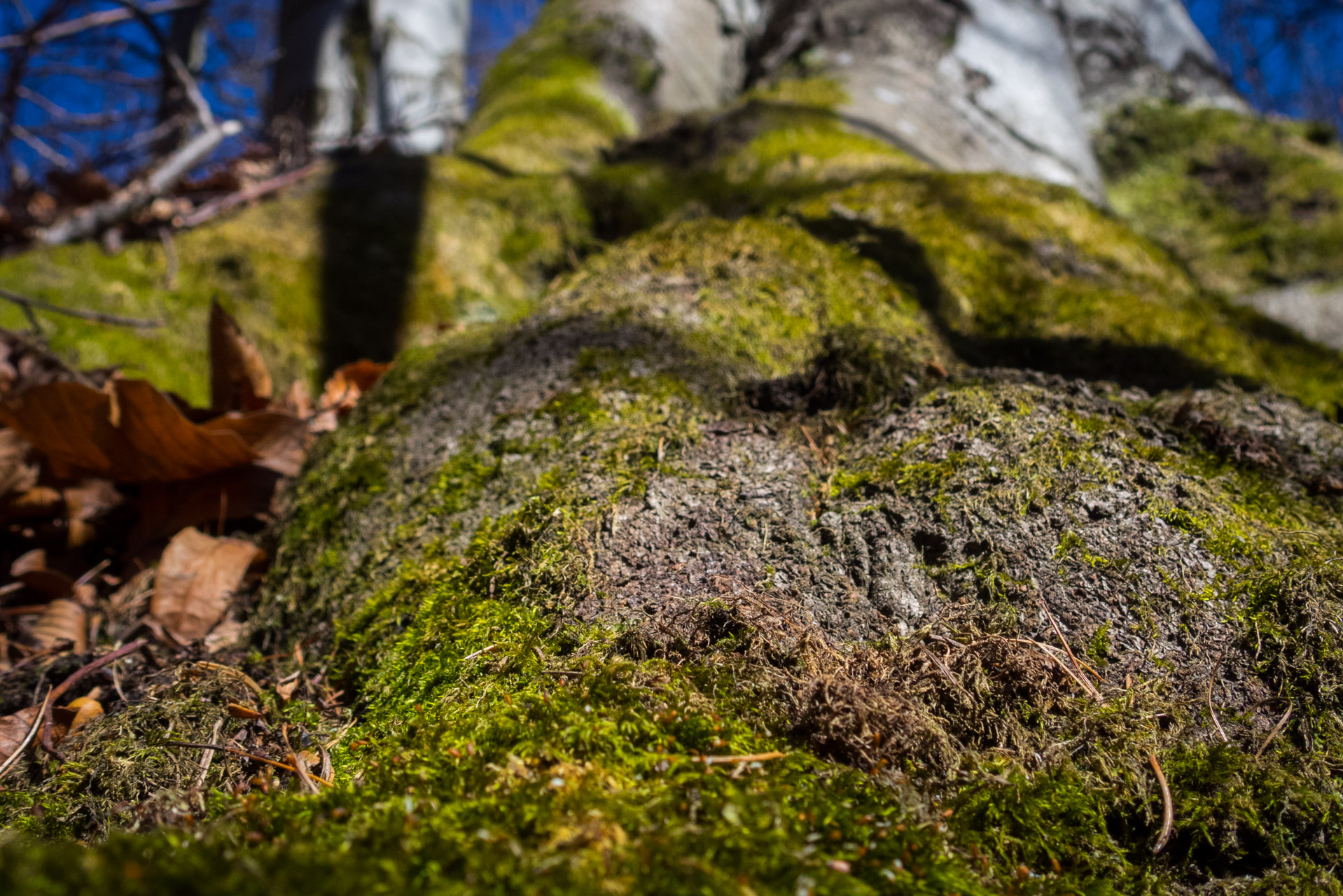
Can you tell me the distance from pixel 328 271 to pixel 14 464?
1.40 meters

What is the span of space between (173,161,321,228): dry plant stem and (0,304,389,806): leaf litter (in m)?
0.99

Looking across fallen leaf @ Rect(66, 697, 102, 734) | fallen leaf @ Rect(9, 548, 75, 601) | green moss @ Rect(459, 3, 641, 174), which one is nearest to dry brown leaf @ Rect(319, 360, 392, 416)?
fallen leaf @ Rect(9, 548, 75, 601)

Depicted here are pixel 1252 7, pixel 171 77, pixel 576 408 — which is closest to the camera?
pixel 576 408

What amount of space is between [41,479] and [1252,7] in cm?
1515

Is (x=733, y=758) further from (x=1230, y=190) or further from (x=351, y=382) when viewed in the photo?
(x=1230, y=190)

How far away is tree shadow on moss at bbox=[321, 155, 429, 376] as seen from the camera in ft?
9.59

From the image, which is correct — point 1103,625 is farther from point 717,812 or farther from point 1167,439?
point 717,812

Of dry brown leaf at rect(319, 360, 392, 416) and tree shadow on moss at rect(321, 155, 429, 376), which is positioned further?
tree shadow on moss at rect(321, 155, 429, 376)

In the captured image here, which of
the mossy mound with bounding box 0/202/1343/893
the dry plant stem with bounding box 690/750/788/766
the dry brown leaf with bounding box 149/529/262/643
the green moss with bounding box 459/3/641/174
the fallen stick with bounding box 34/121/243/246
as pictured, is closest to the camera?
the mossy mound with bounding box 0/202/1343/893

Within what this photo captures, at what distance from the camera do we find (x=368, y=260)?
10.1 ft

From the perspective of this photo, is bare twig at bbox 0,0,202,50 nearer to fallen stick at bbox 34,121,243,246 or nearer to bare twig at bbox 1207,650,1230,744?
fallen stick at bbox 34,121,243,246

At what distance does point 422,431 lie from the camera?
1816mm

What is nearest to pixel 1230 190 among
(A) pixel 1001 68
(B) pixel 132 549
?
(A) pixel 1001 68

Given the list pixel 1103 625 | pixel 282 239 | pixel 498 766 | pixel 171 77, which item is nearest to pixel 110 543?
pixel 282 239
